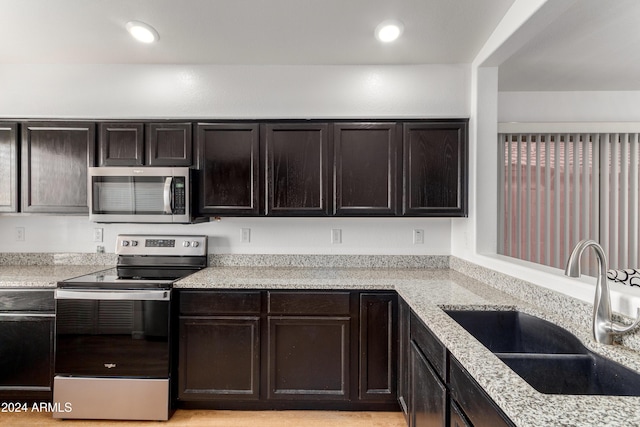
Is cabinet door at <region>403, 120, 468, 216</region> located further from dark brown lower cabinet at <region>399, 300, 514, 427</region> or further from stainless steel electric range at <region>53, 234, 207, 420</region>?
stainless steel electric range at <region>53, 234, 207, 420</region>

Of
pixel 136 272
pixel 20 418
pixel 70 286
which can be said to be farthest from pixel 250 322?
pixel 20 418

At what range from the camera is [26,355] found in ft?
7.27

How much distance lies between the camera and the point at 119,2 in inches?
77.4

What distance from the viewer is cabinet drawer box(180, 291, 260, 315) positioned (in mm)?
2219

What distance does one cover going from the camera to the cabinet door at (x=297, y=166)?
2.51 meters

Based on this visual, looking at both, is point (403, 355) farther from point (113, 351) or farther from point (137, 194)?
point (137, 194)

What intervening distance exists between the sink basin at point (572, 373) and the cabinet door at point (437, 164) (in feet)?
4.26

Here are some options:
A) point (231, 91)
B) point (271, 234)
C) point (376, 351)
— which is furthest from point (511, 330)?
point (231, 91)

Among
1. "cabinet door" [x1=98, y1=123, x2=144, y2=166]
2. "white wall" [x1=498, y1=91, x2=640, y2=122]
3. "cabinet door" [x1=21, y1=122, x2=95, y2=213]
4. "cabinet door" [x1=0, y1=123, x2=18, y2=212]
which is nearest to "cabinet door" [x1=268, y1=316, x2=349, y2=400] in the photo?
"cabinet door" [x1=98, y1=123, x2=144, y2=166]

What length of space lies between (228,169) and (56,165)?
1255 mm

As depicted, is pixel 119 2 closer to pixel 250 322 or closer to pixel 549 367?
pixel 250 322

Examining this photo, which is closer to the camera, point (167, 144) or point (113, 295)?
point (113, 295)

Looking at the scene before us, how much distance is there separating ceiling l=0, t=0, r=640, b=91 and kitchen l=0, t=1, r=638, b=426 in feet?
Result: 0.16

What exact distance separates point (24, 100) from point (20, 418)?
7.32ft
